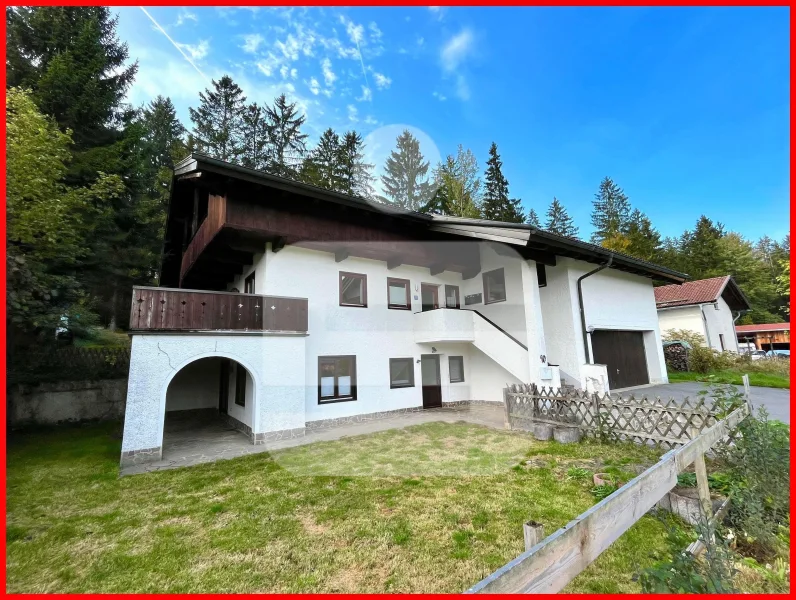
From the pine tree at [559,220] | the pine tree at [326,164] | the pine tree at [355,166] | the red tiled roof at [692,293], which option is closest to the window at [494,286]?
A: the red tiled roof at [692,293]

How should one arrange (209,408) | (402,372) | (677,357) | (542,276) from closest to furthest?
(402,372)
(542,276)
(209,408)
(677,357)

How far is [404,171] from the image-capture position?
26.7 metres

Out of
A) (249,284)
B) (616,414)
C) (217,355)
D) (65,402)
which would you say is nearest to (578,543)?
(616,414)

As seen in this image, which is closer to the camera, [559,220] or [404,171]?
[404,171]

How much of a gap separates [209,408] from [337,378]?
6653mm

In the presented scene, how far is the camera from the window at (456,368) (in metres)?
12.6

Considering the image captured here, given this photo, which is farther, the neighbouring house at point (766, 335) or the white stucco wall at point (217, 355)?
the neighbouring house at point (766, 335)

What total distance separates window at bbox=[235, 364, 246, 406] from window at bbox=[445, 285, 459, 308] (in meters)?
7.47

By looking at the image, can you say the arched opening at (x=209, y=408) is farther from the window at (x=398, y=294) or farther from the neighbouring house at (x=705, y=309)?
the neighbouring house at (x=705, y=309)

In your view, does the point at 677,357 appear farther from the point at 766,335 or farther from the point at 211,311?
the point at 766,335

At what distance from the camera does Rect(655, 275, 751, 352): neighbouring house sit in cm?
1747

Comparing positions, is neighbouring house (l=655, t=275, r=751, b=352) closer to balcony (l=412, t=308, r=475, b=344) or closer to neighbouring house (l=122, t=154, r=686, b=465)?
neighbouring house (l=122, t=154, r=686, b=465)

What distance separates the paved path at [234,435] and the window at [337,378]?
0.88 m

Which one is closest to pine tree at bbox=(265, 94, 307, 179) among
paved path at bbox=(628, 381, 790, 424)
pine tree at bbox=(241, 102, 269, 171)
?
pine tree at bbox=(241, 102, 269, 171)
